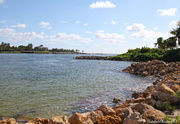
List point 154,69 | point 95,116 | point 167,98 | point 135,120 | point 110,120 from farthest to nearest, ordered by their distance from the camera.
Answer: point 154,69
point 167,98
point 95,116
point 110,120
point 135,120

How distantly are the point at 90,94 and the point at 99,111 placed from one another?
6932 millimetres

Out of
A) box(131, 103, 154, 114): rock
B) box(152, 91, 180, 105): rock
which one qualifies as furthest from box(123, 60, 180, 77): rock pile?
box(131, 103, 154, 114): rock

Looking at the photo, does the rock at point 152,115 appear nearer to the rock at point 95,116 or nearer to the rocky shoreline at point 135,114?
the rocky shoreline at point 135,114

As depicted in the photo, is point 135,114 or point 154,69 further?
point 154,69

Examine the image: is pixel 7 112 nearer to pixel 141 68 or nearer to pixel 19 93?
pixel 19 93

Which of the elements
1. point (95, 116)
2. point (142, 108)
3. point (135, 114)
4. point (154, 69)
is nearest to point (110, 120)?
point (95, 116)

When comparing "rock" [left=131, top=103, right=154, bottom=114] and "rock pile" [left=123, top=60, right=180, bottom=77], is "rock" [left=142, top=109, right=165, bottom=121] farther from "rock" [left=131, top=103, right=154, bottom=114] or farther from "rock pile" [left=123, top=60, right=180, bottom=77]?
"rock pile" [left=123, top=60, right=180, bottom=77]

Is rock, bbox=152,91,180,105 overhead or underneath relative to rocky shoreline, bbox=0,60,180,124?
overhead

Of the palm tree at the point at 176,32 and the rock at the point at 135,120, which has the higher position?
the palm tree at the point at 176,32

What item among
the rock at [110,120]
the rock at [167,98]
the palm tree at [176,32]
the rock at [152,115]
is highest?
the palm tree at [176,32]

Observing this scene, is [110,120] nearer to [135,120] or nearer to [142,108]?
[135,120]

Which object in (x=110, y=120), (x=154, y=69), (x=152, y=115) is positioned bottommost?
(x=110, y=120)

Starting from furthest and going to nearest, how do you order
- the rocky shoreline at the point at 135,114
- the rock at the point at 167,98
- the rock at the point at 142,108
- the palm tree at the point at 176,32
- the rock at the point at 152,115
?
the palm tree at the point at 176,32 < the rock at the point at 167,98 < the rock at the point at 142,108 < the rock at the point at 152,115 < the rocky shoreline at the point at 135,114

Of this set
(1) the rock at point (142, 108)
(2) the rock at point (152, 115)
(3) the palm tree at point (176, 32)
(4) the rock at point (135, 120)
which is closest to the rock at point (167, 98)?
(1) the rock at point (142, 108)
